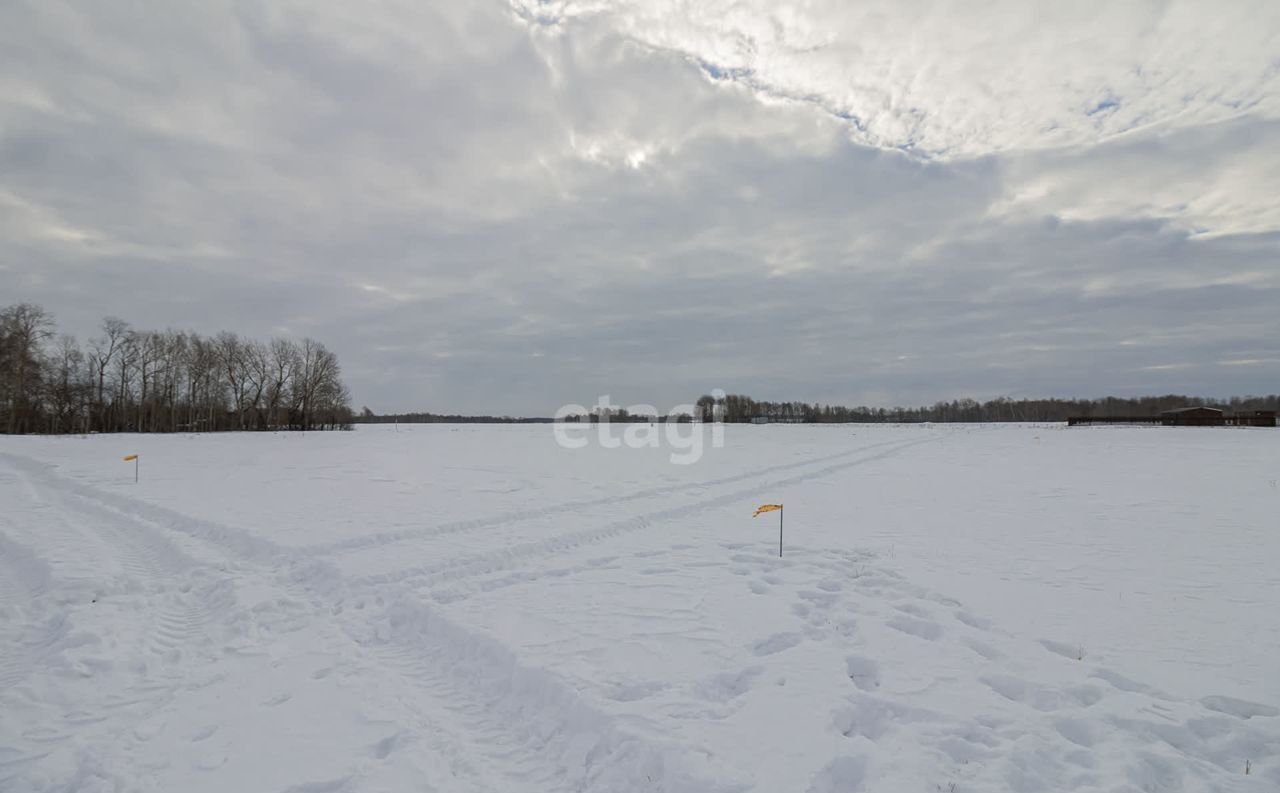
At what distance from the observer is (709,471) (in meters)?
23.7

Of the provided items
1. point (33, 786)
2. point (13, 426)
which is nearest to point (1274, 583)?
point (33, 786)

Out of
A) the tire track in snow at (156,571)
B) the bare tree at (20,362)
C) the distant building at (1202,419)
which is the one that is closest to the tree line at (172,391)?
the bare tree at (20,362)

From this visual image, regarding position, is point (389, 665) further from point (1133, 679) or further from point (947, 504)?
point (947, 504)

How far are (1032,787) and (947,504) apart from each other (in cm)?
1286

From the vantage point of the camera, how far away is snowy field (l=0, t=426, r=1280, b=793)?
4.04m

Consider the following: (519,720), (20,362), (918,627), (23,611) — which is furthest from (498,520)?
(20,362)

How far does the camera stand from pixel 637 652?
19.4ft

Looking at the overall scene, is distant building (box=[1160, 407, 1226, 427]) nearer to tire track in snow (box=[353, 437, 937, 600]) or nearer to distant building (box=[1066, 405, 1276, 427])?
distant building (box=[1066, 405, 1276, 427])

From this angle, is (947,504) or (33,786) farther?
(947,504)

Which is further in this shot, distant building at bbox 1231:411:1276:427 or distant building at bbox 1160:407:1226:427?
distant building at bbox 1160:407:1226:427

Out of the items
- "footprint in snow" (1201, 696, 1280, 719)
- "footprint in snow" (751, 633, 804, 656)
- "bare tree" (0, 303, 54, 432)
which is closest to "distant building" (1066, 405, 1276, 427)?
"footprint in snow" (1201, 696, 1280, 719)

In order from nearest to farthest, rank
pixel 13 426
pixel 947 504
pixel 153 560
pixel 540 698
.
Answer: pixel 540 698
pixel 153 560
pixel 947 504
pixel 13 426

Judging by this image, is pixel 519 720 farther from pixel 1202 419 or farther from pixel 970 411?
pixel 970 411

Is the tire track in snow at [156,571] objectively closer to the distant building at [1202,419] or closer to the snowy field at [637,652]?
the snowy field at [637,652]
